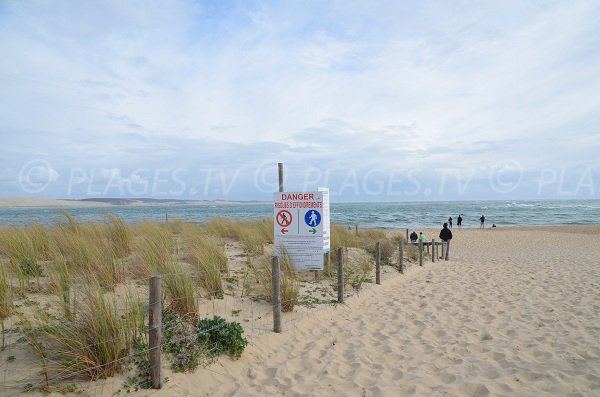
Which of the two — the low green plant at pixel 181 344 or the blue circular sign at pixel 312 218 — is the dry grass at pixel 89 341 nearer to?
the low green plant at pixel 181 344

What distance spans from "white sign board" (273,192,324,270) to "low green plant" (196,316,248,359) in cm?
338

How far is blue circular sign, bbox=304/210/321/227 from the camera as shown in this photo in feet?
27.5

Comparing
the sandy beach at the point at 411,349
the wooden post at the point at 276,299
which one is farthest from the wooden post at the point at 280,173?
the wooden post at the point at 276,299

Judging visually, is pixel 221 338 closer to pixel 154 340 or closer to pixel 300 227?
pixel 154 340

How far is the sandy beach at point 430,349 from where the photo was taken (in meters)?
4.22

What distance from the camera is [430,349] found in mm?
5398

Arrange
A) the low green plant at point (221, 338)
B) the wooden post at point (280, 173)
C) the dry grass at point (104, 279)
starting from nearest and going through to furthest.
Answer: the dry grass at point (104, 279) → the low green plant at point (221, 338) → the wooden post at point (280, 173)

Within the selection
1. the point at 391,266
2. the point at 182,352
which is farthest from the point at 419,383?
the point at 391,266

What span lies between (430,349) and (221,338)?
9.51 feet

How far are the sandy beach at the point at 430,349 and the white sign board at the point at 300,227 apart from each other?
4.27ft

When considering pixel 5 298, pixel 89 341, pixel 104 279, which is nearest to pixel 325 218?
pixel 104 279

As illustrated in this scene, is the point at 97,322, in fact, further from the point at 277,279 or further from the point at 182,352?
the point at 277,279

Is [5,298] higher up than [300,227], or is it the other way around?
[300,227]

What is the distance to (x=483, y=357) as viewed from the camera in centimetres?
501
